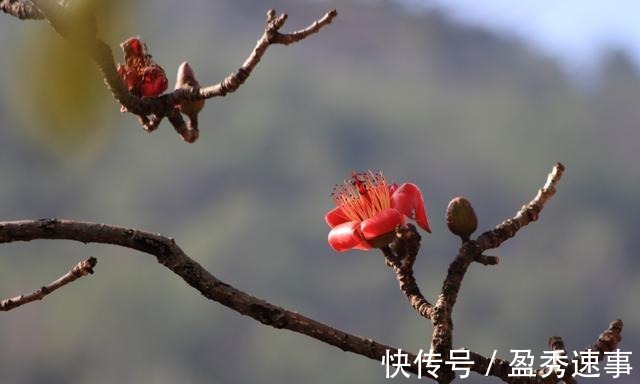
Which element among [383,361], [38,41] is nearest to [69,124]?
[38,41]

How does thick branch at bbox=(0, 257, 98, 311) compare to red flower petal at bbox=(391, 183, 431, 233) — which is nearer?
thick branch at bbox=(0, 257, 98, 311)

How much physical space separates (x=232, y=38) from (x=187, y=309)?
4.89m

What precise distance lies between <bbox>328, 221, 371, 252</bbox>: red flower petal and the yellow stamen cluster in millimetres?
57

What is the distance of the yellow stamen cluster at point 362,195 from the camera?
33.8 inches

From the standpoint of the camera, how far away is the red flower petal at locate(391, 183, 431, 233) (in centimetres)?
78

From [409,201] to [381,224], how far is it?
36mm

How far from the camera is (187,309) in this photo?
57.1ft

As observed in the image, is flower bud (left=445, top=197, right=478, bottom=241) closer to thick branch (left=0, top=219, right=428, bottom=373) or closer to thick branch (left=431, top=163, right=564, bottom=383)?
thick branch (left=431, top=163, right=564, bottom=383)

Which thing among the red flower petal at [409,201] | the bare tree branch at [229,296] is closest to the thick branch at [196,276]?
the bare tree branch at [229,296]

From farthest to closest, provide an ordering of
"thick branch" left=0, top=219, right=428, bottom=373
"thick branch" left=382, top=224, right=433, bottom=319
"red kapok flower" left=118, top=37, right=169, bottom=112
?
"red kapok flower" left=118, top=37, right=169, bottom=112 → "thick branch" left=382, top=224, right=433, bottom=319 → "thick branch" left=0, top=219, right=428, bottom=373

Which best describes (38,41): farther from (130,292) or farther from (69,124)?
(130,292)

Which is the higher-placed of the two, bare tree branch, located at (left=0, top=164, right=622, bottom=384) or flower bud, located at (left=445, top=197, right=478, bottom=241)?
flower bud, located at (left=445, top=197, right=478, bottom=241)

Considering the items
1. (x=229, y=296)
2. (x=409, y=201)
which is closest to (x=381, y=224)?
(x=409, y=201)

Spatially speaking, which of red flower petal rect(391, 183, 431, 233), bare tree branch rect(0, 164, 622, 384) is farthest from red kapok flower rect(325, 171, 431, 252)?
bare tree branch rect(0, 164, 622, 384)
